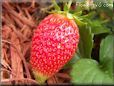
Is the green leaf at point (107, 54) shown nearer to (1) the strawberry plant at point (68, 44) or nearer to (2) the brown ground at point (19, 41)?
(1) the strawberry plant at point (68, 44)

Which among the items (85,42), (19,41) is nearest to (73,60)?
(85,42)

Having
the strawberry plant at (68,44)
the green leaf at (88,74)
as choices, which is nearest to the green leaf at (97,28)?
the strawberry plant at (68,44)

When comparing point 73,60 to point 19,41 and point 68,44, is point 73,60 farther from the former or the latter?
point 19,41

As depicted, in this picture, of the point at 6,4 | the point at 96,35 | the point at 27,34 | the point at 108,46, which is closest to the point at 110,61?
the point at 108,46

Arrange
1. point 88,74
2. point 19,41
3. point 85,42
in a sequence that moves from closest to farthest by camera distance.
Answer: point 88,74, point 85,42, point 19,41

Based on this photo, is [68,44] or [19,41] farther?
[19,41]

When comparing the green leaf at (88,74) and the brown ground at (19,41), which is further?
the brown ground at (19,41)
